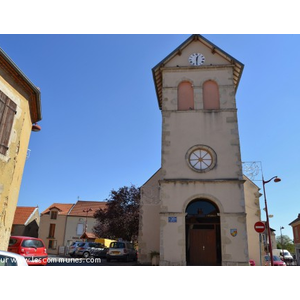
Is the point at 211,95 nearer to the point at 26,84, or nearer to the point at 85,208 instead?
the point at 26,84

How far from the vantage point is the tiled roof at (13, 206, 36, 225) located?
39.0 meters

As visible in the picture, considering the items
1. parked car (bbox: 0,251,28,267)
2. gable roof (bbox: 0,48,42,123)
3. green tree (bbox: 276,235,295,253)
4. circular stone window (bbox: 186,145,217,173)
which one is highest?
gable roof (bbox: 0,48,42,123)

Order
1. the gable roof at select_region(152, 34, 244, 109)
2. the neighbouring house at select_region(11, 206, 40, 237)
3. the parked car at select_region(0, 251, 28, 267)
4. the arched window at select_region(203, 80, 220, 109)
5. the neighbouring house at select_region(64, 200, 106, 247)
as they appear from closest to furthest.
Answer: the parked car at select_region(0, 251, 28, 267) → the arched window at select_region(203, 80, 220, 109) → the gable roof at select_region(152, 34, 244, 109) → the neighbouring house at select_region(11, 206, 40, 237) → the neighbouring house at select_region(64, 200, 106, 247)

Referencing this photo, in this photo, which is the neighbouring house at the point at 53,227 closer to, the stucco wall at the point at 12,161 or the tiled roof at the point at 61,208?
the tiled roof at the point at 61,208

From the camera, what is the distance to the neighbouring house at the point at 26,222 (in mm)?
38531

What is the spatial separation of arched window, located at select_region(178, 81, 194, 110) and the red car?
10551 mm

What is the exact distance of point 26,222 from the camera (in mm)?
38906

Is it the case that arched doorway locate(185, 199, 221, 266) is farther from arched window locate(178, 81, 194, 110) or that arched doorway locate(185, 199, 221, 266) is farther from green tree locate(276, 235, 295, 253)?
green tree locate(276, 235, 295, 253)

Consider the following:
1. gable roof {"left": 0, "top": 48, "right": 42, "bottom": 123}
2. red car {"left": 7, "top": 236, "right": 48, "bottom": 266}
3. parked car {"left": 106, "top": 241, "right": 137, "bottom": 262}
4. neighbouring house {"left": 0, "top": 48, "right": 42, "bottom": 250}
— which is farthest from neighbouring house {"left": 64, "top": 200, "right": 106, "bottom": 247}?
neighbouring house {"left": 0, "top": 48, "right": 42, "bottom": 250}

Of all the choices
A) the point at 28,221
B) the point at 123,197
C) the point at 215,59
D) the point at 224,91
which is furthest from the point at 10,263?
the point at 28,221

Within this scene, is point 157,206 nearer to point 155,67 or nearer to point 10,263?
point 155,67

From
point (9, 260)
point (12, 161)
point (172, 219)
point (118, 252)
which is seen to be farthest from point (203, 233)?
point (9, 260)

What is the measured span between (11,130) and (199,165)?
30.7ft

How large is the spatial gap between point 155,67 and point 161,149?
5.57m
